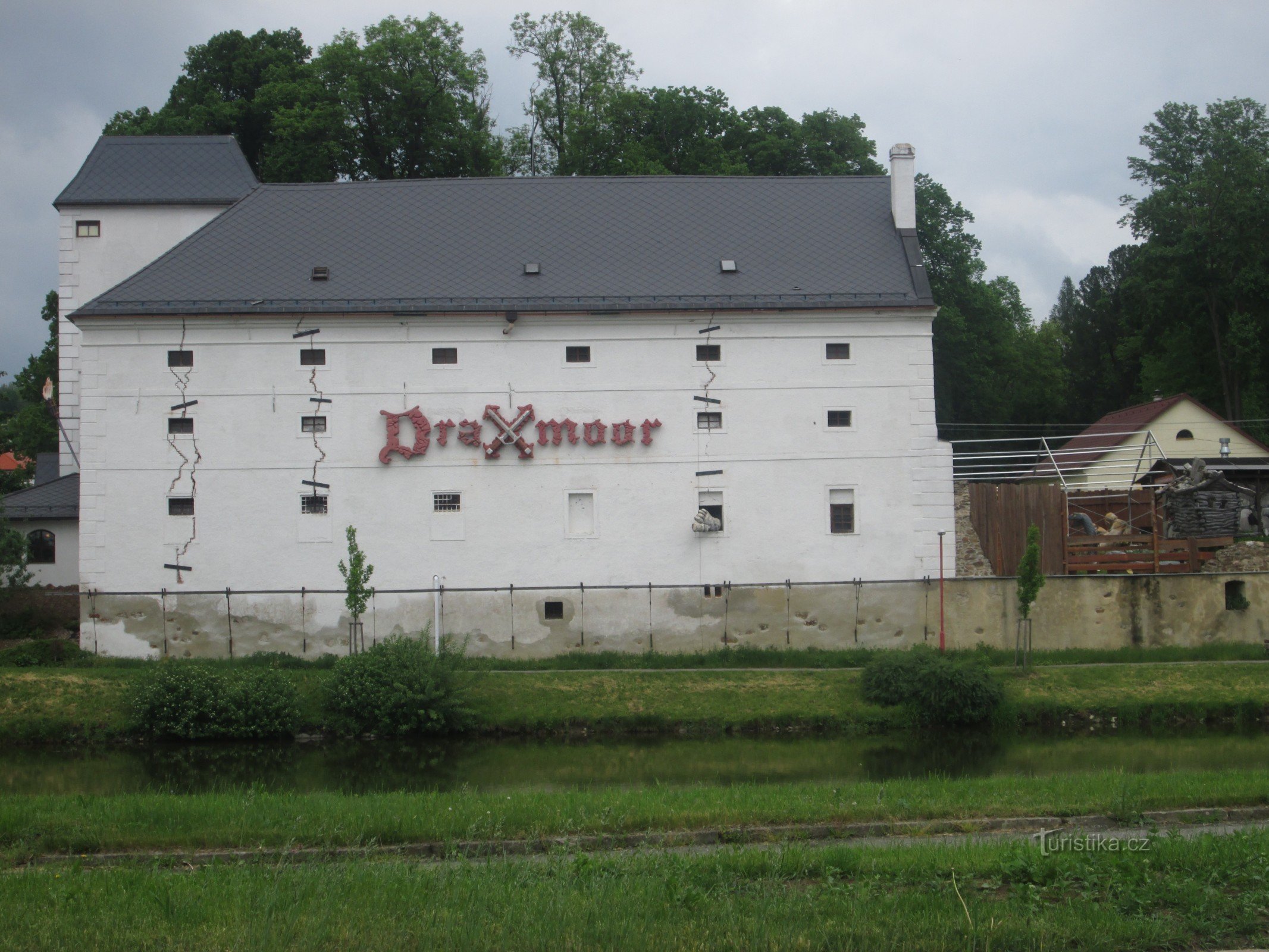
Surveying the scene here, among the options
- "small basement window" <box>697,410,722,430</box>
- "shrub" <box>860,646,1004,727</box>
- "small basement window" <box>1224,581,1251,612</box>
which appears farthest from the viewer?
"small basement window" <box>697,410,722,430</box>

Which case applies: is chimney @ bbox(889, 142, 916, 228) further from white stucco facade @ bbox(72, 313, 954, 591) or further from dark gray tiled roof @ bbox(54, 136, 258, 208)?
dark gray tiled roof @ bbox(54, 136, 258, 208)

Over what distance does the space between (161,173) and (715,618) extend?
22.6m

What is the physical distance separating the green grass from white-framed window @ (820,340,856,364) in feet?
71.9

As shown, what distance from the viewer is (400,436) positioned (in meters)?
31.7

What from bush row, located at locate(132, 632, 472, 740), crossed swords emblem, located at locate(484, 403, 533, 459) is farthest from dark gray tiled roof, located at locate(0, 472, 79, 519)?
crossed swords emblem, located at locate(484, 403, 533, 459)

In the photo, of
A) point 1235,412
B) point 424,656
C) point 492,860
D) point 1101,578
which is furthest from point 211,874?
point 1235,412

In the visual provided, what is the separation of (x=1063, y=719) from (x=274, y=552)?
64.3 ft

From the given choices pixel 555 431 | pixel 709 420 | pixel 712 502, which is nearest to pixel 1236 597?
pixel 712 502

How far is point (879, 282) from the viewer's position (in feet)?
109

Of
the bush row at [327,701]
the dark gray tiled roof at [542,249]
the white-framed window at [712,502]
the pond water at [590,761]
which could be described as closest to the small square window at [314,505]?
the dark gray tiled roof at [542,249]

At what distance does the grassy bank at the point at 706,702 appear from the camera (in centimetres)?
2581

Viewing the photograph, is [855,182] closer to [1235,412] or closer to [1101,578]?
[1101,578]

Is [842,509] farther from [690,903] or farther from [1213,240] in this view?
[1213,240]

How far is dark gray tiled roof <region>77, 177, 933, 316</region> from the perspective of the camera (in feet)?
107
